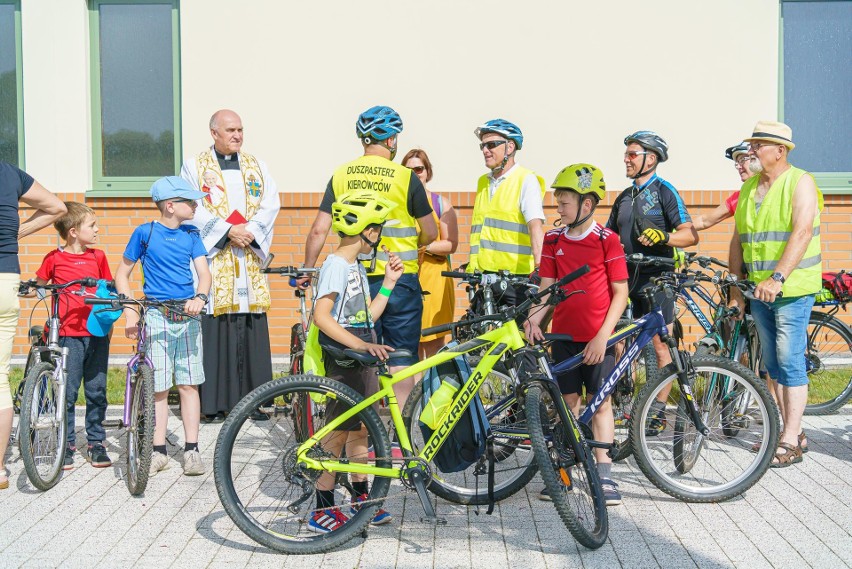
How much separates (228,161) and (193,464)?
2528 mm

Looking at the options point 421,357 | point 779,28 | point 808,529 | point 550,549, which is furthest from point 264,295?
point 779,28

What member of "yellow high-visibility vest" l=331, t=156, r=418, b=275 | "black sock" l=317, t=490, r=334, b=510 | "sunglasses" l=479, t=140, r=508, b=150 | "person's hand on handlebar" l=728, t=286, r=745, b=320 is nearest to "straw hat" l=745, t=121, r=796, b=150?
"person's hand on handlebar" l=728, t=286, r=745, b=320

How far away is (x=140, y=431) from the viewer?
242 inches

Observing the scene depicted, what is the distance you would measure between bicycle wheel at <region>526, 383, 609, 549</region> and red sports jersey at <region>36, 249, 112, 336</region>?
3.06 meters

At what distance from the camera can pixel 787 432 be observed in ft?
21.9

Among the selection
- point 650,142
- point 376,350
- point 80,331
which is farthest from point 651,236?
point 80,331

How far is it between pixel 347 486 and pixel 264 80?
607 cm

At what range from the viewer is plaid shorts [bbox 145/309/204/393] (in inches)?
259

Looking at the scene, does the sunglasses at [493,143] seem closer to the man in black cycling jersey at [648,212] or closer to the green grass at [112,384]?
the man in black cycling jersey at [648,212]

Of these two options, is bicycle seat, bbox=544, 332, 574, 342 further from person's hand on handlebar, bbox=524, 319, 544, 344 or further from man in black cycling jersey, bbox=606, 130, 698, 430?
man in black cycling jersey, bbox=606, 130, 698, 430

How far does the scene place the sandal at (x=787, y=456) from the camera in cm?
656

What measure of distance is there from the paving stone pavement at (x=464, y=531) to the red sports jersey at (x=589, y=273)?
0.98m

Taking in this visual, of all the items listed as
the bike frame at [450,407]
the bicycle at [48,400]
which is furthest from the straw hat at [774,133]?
the bicycle at [48,400]

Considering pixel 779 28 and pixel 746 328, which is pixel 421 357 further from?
pixel 779 28
